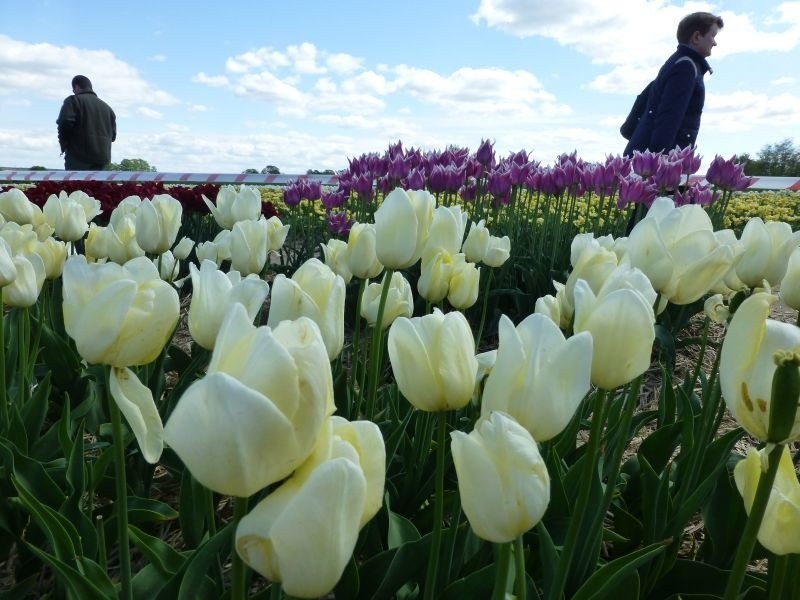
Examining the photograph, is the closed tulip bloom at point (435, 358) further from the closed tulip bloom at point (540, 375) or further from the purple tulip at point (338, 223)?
the purple tulip at point (338, 223)

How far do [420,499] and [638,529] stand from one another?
1.55 ft

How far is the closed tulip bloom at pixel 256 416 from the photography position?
0.49 meters

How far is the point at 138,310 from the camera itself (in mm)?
846

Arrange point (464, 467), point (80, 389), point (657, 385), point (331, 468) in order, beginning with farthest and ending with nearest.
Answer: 1. point (657, 385)
2. point (80, 389)
3. point (464, 467)
4. point (331, 468)

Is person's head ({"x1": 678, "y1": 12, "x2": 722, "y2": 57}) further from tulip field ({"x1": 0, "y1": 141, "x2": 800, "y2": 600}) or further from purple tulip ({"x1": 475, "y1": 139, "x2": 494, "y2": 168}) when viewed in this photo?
tulip field ({"x1": 0, "y1": 141, "x2": 800, "y2": 600})

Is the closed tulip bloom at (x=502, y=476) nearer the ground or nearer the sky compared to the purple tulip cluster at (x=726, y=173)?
nearer the ground

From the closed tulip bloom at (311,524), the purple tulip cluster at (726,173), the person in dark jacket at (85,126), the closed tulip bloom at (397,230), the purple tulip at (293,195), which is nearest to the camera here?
the closed tulip bloom at (311,524)

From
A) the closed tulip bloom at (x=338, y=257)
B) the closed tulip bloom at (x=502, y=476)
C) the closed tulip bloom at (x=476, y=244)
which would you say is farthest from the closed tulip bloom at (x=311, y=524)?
the closed tulip bloom at (x=476, y=244)

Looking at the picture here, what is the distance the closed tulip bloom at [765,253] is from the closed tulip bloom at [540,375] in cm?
92

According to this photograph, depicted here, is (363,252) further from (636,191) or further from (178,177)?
(178,177)

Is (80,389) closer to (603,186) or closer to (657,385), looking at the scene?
(657,385)

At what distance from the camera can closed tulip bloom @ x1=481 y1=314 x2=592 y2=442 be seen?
0.69 m

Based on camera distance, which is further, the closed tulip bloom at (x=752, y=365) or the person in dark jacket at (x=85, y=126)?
the person in dark jacket at (x=85, y=126)

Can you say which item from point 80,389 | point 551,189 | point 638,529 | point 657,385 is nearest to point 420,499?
point 638,529
